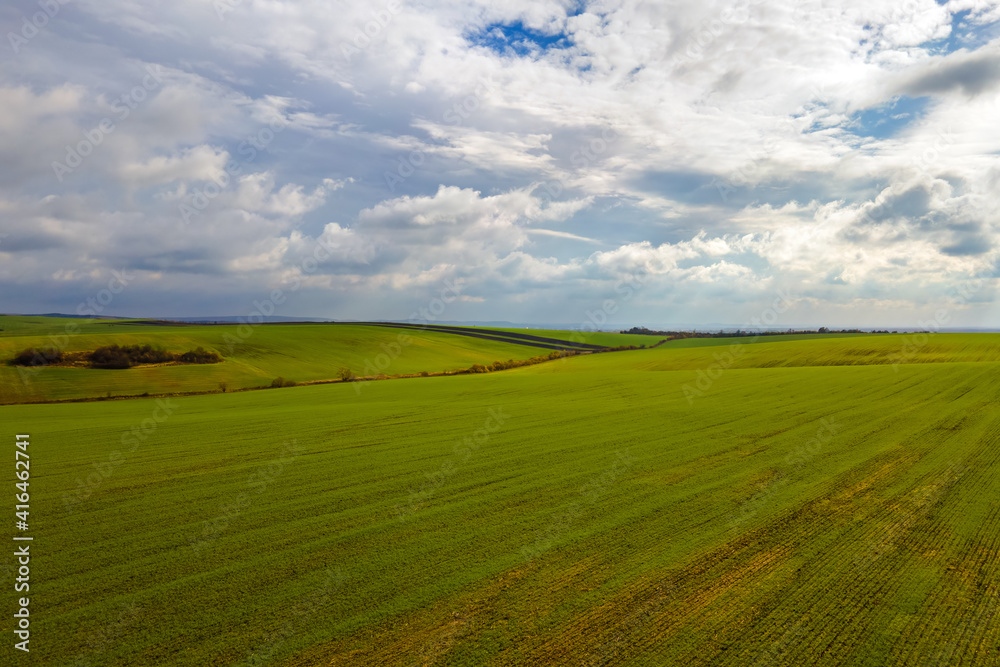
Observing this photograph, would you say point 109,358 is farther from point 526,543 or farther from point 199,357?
point 526,543

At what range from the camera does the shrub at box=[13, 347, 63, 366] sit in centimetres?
4369

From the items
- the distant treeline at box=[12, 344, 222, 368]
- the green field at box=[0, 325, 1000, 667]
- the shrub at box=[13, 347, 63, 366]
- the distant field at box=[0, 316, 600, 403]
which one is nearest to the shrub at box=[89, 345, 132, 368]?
the distant treeline at box=[12, 344, 222, 368]

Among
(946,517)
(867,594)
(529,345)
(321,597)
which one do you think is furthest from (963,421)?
(529,345)

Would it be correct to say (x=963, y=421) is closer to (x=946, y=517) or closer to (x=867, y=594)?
(x=946, y=517)

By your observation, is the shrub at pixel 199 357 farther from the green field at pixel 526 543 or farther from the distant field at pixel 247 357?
the green field at pixel 526 543

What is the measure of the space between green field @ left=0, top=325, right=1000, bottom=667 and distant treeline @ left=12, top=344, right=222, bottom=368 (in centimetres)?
2769

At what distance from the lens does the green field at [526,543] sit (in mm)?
6805

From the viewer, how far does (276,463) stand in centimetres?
1606

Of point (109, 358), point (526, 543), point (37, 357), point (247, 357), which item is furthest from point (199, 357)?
point (526, 543)

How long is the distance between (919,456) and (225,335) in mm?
79774

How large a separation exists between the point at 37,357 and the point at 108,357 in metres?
5.74

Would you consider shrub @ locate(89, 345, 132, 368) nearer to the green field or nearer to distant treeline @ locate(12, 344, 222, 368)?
distant treeline @ locate(12, 344, 222, 368)

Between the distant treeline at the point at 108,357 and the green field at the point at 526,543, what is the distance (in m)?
27.7

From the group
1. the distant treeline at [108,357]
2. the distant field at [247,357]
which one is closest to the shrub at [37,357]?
the distant treeline at [108,357]
